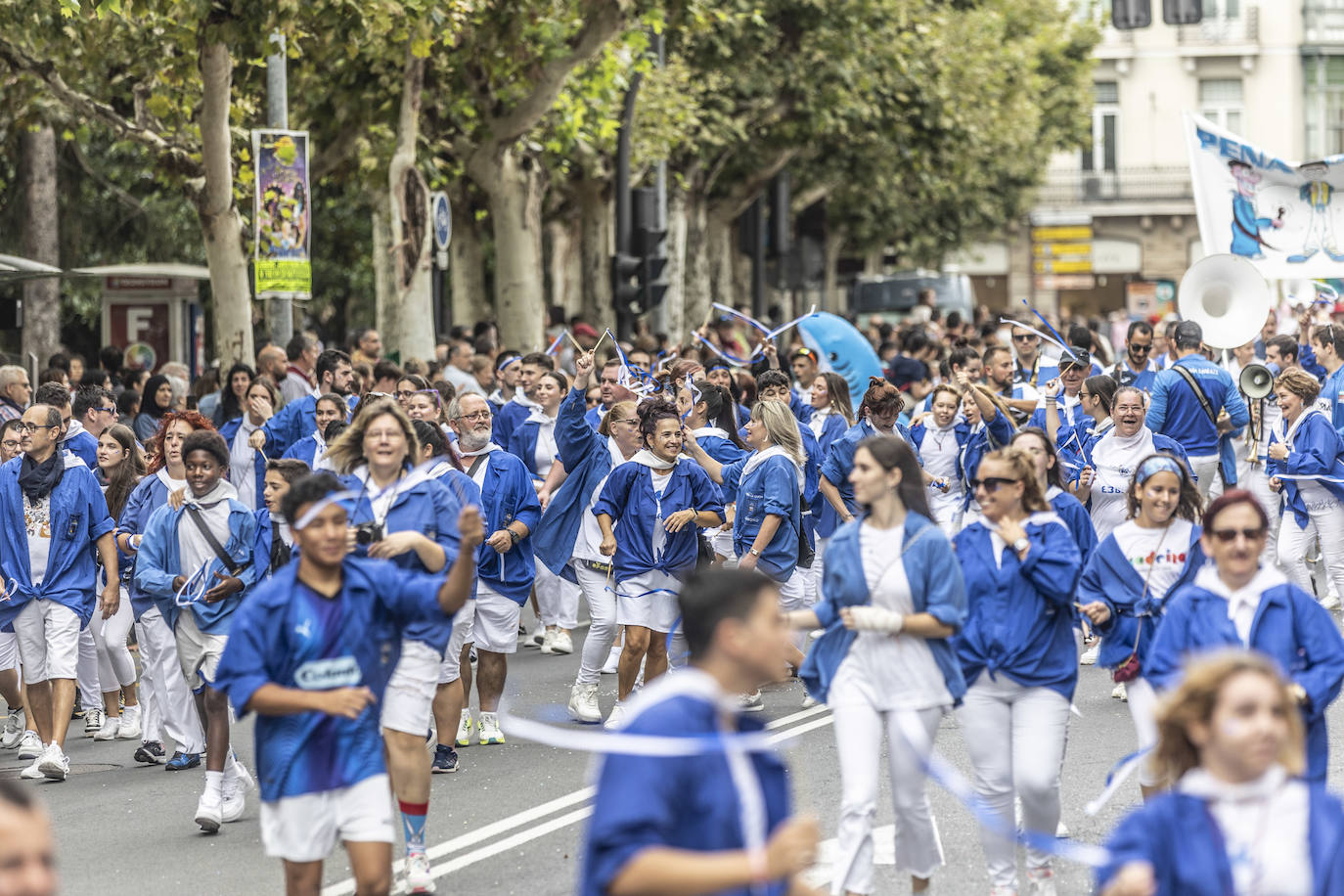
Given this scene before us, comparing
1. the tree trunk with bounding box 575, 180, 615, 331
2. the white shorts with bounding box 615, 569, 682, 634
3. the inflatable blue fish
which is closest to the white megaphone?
the inflatable blue fish

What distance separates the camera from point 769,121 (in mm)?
28625

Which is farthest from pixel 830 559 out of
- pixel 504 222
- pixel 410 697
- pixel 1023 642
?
pixel 504 222

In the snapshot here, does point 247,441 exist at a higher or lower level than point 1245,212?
lower

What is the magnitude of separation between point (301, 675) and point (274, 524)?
10.8 feet

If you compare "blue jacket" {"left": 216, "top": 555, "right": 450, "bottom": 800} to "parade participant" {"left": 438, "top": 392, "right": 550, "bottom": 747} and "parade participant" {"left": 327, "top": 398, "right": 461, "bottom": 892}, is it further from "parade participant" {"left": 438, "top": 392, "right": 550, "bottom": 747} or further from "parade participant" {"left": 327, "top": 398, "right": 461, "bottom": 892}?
"parade participant" {"left": 438, "top": 392, "right": 550, "bottom": 747}

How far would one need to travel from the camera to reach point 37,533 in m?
9.50

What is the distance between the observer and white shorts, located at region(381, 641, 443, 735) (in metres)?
7.12

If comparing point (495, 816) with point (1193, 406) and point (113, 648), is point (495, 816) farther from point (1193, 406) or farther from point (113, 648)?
point (1193, 406)

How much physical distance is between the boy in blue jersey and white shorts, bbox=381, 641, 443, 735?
1301 millimetres

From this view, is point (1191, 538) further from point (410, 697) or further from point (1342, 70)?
point (1342, 70)

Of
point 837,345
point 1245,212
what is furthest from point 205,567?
point 1245,212

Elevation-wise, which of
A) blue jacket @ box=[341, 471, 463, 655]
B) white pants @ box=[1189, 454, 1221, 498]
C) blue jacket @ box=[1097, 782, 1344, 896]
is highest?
blue jacket @ box=[341, 471, 463, 655]

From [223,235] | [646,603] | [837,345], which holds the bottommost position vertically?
[646,603]

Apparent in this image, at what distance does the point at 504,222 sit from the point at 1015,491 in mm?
16185
